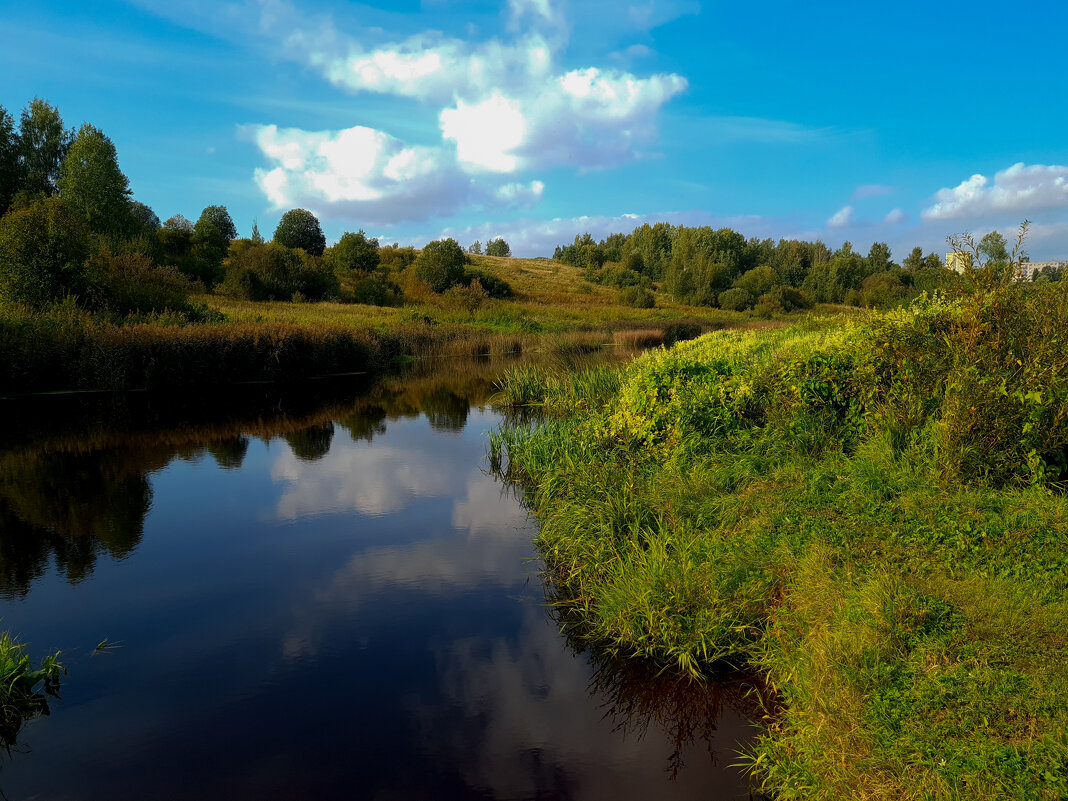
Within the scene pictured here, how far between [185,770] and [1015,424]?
750 centimetres

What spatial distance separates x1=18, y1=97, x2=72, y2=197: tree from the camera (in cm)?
5125

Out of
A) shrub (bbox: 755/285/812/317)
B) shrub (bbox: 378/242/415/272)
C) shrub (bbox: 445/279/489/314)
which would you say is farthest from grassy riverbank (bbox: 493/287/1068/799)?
shrub (bbox: 378/242/415/272)

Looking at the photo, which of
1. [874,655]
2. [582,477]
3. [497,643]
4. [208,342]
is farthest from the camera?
[208,342]

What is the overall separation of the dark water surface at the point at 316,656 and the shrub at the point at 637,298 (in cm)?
4843

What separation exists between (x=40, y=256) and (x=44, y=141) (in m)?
41.7

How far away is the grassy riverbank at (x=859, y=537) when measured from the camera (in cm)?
338

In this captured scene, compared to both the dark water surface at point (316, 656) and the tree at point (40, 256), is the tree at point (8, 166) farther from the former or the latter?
the dark water surface at point (316, 656)

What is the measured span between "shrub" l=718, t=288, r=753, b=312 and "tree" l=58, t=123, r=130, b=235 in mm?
48402

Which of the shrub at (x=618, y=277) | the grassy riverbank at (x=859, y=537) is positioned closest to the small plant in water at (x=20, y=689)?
the grassy riverbank at (x=859, y=537)

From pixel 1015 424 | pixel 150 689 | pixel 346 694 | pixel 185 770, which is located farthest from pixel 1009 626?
pixel 150 689

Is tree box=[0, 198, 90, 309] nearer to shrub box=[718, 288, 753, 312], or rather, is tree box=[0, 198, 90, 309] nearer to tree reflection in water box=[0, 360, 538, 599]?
tree reflection in water box=[0, 360, 538, 599]

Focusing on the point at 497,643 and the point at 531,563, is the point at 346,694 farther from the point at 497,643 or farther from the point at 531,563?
the point at 531,563

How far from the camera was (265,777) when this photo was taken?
13.3 feet

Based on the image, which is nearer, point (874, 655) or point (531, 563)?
point (874, 655)
